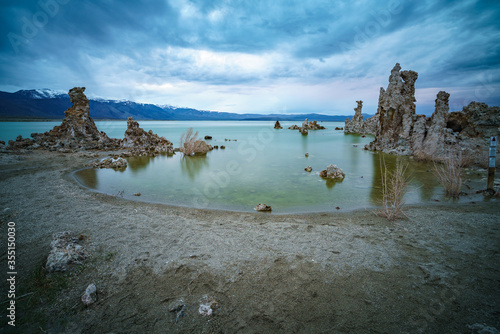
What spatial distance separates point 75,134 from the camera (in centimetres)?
1912

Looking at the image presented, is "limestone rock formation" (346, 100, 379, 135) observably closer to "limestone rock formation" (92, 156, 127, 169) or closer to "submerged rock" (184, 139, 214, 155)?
"submerged rock" (184, 139, 214, 155)

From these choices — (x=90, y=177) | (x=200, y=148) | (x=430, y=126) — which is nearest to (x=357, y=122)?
(x=430, y=126)

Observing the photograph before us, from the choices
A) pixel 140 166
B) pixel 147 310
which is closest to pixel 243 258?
pixel 147 310

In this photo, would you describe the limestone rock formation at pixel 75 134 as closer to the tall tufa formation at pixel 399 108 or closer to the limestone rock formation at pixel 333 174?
the limestone rock formation at pixel 333 174

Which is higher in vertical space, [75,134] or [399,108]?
[399,108]

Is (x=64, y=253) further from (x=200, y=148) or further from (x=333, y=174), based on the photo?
(x=200, y=148)

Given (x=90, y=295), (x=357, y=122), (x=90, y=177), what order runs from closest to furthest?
(x=90, y=295)
(x=90, y=177)
(x=357, y=122)

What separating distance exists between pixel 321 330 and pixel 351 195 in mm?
5998

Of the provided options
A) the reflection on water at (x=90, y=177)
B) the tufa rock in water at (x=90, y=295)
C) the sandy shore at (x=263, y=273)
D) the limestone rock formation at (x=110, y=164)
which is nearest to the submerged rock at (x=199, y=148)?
the limestone rock formation at (x=110, y=164)

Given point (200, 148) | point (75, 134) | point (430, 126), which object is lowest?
point (200, 148)

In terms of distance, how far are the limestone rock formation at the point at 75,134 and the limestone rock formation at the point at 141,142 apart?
189 cm

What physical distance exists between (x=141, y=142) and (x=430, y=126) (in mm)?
23718

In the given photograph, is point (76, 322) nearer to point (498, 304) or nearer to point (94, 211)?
point (94, 211)

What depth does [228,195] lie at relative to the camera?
7684mm
